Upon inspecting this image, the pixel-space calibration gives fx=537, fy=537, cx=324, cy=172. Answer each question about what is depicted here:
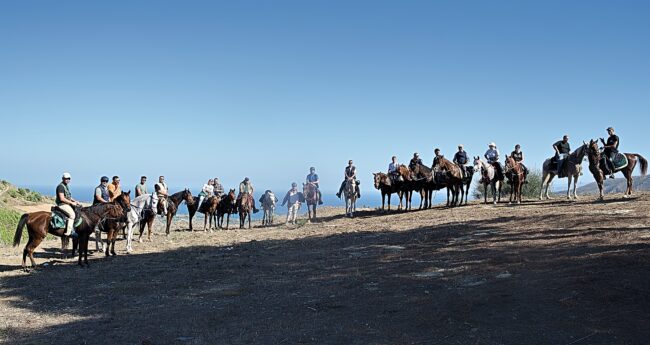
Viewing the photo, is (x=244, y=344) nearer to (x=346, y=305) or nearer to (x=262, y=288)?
(x=346, y=305)

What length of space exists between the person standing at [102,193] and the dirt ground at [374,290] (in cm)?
194

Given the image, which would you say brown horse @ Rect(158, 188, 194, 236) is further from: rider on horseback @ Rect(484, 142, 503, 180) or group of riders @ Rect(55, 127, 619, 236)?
rider on horseback @ Rect(484, 142, 503, 180)

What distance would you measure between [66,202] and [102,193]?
334 cm

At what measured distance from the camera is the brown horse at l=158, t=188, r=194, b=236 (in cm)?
2362

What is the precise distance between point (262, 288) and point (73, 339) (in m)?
4.23

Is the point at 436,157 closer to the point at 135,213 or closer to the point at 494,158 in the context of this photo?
the point at 494,158

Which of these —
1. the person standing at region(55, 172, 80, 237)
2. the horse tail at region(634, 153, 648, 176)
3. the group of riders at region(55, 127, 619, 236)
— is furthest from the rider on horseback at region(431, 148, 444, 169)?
the person standing at region(55, 172, 80, 237)

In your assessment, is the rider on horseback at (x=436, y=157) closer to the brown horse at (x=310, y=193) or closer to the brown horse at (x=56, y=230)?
the brown horse at (x=310, y=193)

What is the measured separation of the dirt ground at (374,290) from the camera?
824cm

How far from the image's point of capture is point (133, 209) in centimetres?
1895

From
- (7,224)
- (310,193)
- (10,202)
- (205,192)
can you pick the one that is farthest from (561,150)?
(10,202)

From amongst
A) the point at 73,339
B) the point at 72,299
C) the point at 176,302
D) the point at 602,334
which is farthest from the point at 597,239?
the point at 72,299

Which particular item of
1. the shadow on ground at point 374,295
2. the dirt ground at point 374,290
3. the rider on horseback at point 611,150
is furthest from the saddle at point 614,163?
the shadow on ground at point 374,295

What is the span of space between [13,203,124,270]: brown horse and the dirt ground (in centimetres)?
72
